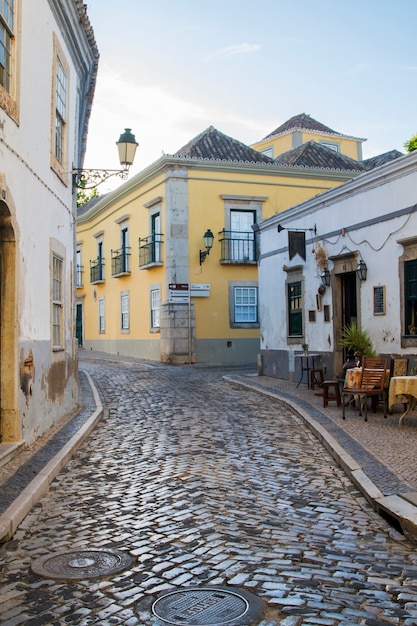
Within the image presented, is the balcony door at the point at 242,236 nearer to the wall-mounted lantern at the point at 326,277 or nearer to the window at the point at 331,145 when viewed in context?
the wall-mounted lantern at the point at 326,277

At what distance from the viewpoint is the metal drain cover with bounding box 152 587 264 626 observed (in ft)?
11.7

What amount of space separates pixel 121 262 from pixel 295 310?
45.6 feet

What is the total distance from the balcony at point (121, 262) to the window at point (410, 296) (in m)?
17.7

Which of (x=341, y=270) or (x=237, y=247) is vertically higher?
(x=237, y=247)

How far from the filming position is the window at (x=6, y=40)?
750 centimetres

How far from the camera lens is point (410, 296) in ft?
39.0

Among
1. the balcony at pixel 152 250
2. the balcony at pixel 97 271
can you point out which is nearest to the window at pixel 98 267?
the balcony at pixel 97 271

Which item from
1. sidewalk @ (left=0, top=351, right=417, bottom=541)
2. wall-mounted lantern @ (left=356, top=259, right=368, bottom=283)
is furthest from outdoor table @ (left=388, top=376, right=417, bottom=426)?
wall-mounted lantern @ (left=356, top=259, right=368, bottom=283)

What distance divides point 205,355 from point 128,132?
13.4 metres

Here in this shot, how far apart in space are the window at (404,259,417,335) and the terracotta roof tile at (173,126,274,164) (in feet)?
45.9

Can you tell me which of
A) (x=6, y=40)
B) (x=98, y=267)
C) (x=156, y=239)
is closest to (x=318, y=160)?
(x=156, y=239)

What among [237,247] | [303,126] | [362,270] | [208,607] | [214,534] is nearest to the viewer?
[208,607]

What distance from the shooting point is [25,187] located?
27.6ft

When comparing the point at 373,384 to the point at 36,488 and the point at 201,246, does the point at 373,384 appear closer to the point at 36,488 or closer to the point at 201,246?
the point at 36,488
